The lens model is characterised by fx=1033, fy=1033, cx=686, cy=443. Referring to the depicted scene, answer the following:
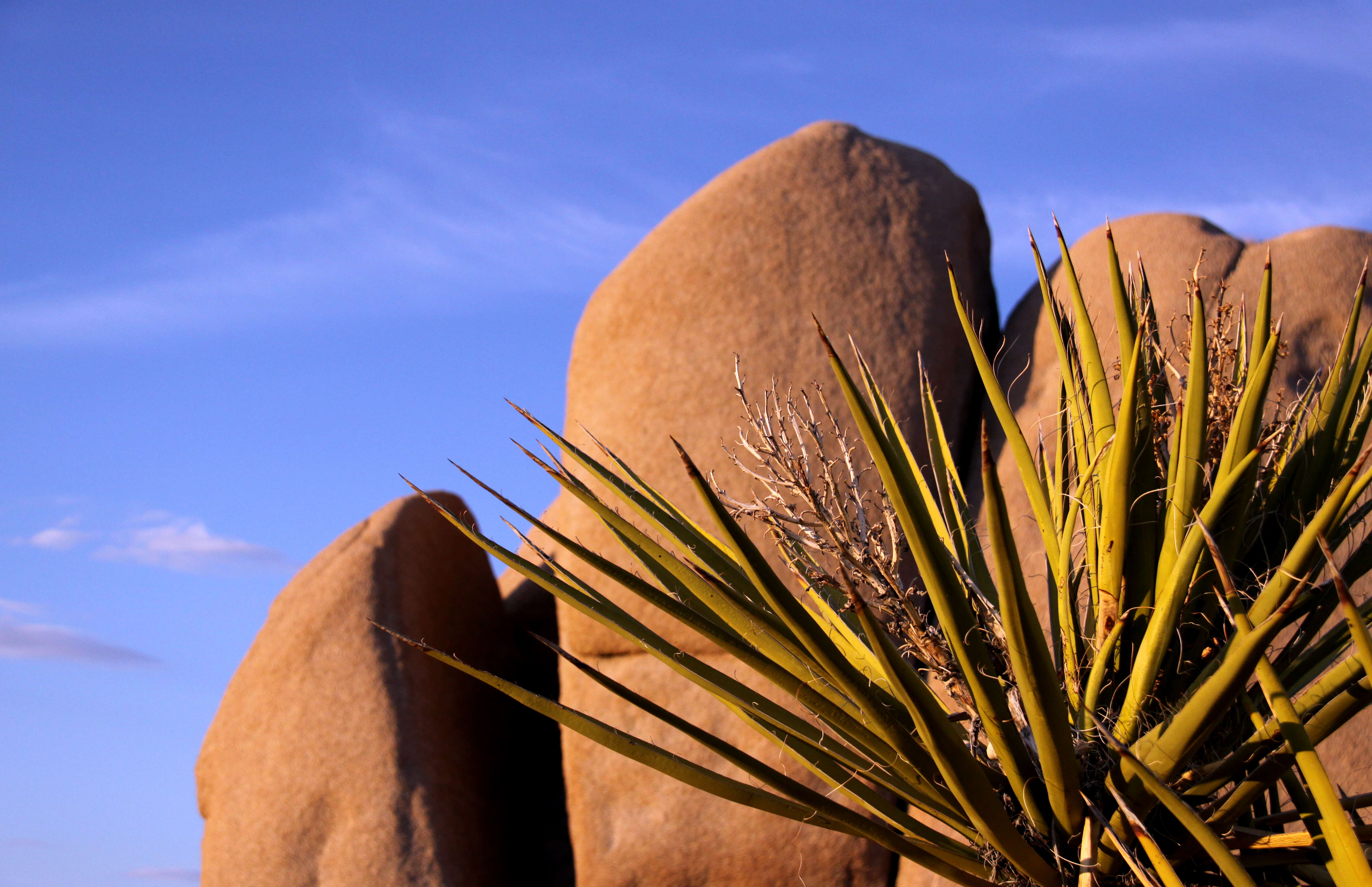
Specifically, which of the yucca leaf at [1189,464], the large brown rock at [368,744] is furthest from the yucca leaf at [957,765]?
the large brown rock at [368,744]

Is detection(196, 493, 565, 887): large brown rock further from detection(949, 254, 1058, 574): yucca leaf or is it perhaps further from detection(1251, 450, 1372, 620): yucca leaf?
detection(1251, 450, 1372, 620): yucca leaf

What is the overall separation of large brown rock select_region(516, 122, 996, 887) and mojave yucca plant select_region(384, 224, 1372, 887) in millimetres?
2995

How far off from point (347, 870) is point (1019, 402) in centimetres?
412

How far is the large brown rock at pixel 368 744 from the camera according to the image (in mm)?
5094

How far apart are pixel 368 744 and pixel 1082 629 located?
4072 mm

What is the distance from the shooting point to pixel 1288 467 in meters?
2.00

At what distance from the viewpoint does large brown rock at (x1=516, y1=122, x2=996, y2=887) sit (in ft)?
16.5

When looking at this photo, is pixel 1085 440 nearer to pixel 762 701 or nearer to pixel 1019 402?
pixel 762 701

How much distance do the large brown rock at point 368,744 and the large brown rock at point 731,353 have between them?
0.57m

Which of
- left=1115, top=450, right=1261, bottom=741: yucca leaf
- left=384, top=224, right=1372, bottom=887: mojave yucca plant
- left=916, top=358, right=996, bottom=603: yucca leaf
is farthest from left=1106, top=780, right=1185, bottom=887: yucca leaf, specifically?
left=916, top=358, right=996, bottom=603: yucca leaf

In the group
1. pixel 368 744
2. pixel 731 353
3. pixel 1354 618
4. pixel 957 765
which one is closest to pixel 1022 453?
pixel 957 765

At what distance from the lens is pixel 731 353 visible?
5391 mm

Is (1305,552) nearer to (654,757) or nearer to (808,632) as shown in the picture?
(808,632)

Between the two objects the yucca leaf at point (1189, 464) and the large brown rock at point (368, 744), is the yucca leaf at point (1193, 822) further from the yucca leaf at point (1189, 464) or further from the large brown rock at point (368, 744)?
the large brown rock at point (368, 744)
